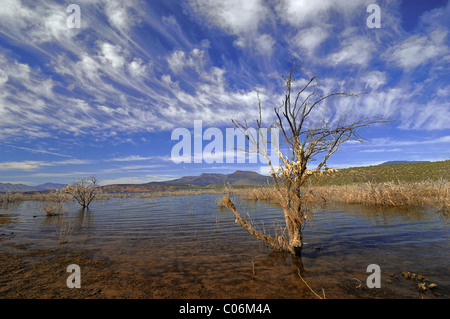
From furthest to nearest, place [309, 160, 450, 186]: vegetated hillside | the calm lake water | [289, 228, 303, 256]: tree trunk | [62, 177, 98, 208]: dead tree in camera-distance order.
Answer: [309, 160, 450, 186]: vegetated hillside → [62, 177, 98, 208]: dead tree → [289, 228, 303, 256]: tree trunk → the calm lake water

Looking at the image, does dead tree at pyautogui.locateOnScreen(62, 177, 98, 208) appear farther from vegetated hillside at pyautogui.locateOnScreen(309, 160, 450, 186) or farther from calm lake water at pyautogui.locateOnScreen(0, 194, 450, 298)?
vegetated hillside at pyautogui.locateOnScreen(309, 160, 450, 186)

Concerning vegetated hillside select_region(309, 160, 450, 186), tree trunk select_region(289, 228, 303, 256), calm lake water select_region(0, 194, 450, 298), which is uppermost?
vegetated hillside select_region(309, 160, 450, 186)

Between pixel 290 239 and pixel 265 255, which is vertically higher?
pixel 290 239

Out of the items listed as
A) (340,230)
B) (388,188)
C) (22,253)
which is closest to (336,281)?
(340,230)

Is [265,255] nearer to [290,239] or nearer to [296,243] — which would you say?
[290,239]

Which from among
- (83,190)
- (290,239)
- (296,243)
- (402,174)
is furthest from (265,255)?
(402,174)

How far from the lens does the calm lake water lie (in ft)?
14.3

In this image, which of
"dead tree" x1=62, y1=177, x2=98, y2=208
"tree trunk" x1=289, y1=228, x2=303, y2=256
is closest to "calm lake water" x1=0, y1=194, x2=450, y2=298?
"tree trunk" x1=289, y1=228, x2=303, y2=256

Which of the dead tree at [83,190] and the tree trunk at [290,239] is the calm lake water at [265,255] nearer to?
the tree trunk at [290,239]

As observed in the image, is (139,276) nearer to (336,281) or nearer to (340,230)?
(336,281)

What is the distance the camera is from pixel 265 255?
6418 millimetres

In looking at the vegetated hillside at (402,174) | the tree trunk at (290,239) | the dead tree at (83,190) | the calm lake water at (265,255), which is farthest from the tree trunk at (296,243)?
the vegetated hillside at (402,174)

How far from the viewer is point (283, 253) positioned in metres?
6.54
